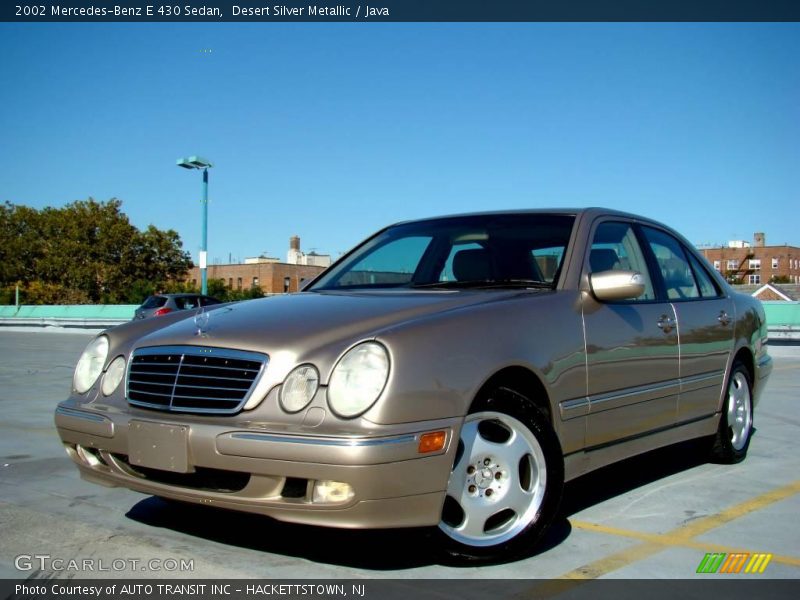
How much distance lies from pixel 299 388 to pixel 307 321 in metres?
0.44

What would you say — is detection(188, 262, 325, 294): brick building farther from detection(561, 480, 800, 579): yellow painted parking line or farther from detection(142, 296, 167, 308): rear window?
detection(561, 480, 800, 579): yellow painted parking line

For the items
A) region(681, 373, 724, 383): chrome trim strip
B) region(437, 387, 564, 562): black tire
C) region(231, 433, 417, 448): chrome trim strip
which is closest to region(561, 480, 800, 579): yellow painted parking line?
region(437, 387, 564, 562): black tire

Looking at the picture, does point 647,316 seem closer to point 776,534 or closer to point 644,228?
point 644,228

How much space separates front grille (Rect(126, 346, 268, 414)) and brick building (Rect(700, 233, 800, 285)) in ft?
333

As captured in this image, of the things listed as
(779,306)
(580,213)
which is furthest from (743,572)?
(779,306)

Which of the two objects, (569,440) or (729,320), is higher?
(729,320)

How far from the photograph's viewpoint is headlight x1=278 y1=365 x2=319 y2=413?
3.04 meters

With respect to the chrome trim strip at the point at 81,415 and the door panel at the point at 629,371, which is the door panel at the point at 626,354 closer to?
the door panel at the point at 629,371

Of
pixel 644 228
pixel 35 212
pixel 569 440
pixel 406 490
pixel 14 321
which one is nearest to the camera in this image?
pixel 406 490

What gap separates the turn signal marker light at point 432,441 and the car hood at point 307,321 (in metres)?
0.43

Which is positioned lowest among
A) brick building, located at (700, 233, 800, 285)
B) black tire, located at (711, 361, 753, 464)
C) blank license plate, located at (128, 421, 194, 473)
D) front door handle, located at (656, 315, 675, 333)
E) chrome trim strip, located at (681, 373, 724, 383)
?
black tire, located at (711, 361, 753, 464)

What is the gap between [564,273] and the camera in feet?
13.7

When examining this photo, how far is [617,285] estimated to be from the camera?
4.03 m

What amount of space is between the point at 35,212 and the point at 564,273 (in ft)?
206
